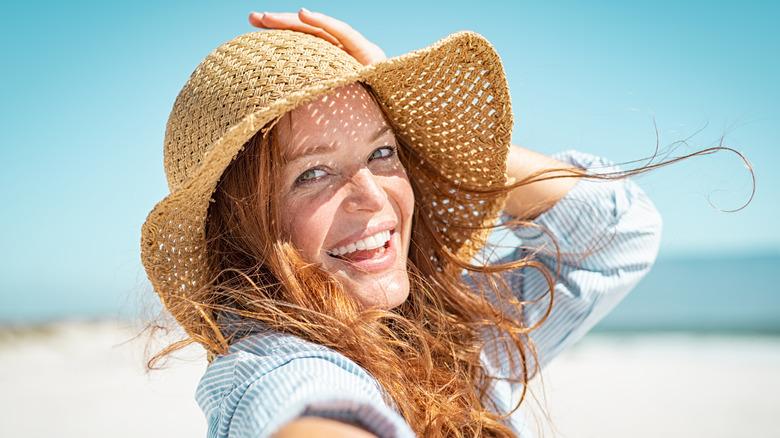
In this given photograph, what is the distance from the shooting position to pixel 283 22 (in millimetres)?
1870

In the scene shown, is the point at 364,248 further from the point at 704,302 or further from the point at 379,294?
the point at 704,302

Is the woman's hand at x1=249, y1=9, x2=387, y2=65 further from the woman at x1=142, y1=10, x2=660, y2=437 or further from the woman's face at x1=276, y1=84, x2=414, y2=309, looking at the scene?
the woman's face at x1=276, y1=84, x2=414, y2=309

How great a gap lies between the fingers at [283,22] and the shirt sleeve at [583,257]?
1114mm

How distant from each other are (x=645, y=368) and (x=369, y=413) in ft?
31.3

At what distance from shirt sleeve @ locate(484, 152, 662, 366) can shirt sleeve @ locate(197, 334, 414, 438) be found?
3.86 feet

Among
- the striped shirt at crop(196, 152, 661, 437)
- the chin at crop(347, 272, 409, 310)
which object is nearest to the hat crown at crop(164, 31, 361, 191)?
the chin at crop(347, 272, 409, 310)

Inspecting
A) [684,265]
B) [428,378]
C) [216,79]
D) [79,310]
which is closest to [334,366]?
[428,378]

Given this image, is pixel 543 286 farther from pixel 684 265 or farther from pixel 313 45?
pixel 684 265

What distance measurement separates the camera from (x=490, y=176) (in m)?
2.24

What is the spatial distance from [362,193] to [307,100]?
0.38 m

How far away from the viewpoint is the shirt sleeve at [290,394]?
977mm

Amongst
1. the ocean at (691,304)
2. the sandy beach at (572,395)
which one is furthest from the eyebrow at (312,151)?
the ocean at (691,304)

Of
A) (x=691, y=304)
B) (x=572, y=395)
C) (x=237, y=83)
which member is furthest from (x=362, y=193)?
(x=691, y=304)

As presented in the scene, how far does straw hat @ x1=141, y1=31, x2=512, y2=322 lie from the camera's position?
151 centimetres
